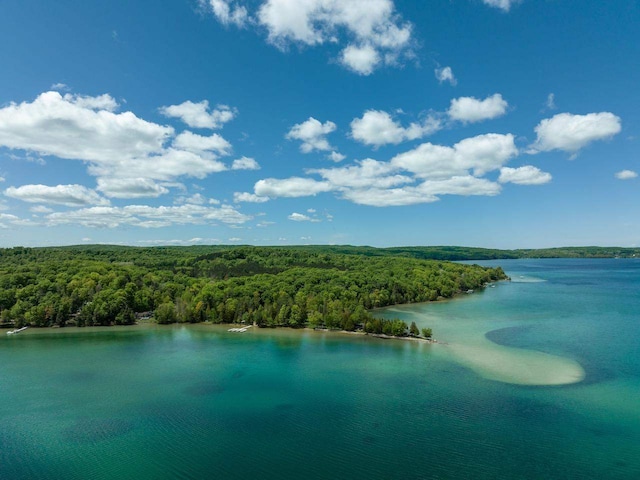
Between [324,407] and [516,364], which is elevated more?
[516,364]

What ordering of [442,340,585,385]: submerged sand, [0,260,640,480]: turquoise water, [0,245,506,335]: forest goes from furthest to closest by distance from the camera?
[0,245,506,335]: forest, [442,340,585,385]: submerged sand, [0,260,640,480]: turquoise water

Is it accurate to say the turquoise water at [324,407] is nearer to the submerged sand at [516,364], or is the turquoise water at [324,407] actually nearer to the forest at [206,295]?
the submerged sand at [516,364]

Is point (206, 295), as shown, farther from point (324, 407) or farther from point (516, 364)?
point (516, 364)

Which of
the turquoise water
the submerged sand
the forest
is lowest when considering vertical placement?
the turquoise water

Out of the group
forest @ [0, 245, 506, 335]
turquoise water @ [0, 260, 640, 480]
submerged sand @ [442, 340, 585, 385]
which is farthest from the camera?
forest @ [0, 245, 506, 335]

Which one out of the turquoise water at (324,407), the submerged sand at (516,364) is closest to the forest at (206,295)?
the turquoise water at (324,407)

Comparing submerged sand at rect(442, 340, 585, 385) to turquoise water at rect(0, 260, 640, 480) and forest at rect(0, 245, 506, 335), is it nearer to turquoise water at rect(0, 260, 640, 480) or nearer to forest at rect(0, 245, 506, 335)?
turquoise water at rect(0, 260, 640, 480)

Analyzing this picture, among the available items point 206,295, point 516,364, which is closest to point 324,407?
point 516,364

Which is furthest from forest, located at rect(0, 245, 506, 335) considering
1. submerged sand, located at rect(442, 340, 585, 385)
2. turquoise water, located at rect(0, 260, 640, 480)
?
submerged sand, located at rect(442, 340, 585, 385)

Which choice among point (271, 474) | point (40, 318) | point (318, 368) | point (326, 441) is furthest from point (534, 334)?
point (40, 318)
